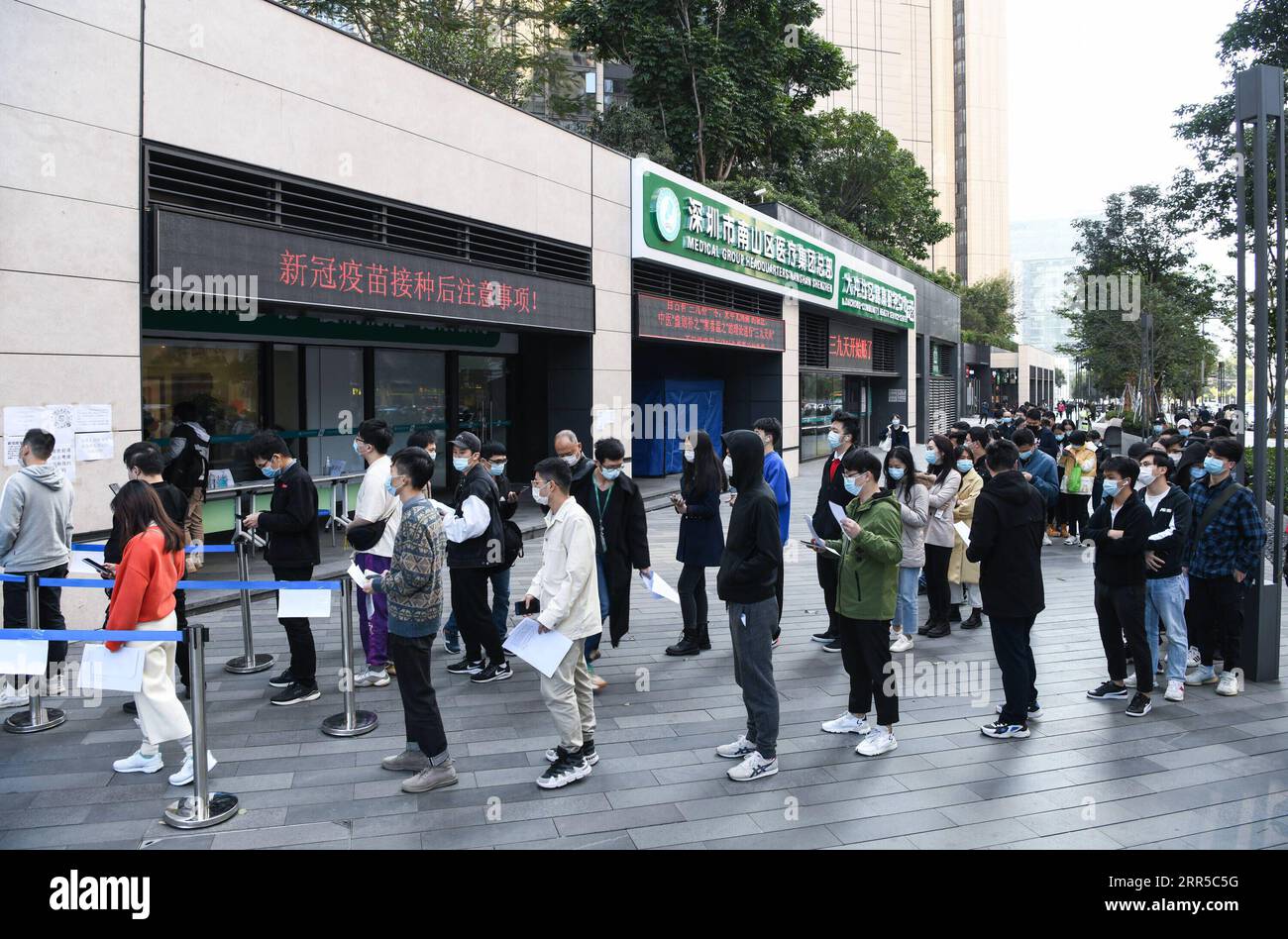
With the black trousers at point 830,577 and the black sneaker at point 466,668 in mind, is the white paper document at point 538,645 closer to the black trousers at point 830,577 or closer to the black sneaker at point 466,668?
the black sneaker at point 466,668

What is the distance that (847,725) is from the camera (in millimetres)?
5691

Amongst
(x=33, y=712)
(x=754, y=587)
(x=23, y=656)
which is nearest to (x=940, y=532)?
(x=754, y=587)

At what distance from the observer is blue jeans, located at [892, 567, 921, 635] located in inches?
294

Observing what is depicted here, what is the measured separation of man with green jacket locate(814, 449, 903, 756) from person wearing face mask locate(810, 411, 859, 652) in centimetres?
170

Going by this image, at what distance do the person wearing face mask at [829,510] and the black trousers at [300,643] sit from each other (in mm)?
3784

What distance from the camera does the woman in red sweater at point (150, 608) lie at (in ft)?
15.8

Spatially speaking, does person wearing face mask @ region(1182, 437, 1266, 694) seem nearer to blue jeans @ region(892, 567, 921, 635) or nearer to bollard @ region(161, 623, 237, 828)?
blue jeans @ region(892, 567, 921, 635)

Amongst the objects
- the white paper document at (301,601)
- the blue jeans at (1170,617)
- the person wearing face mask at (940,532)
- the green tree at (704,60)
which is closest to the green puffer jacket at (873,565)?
the blue jeans at (1170,617)

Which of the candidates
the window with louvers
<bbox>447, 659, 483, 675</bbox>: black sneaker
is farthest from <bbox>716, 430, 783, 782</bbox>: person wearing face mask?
the window with louvers

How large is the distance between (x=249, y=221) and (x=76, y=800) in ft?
20.6

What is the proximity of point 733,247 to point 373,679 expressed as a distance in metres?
14.2

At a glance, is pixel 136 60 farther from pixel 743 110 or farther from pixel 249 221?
pixel 743 110

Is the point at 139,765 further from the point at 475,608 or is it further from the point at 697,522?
the point at 697,522
